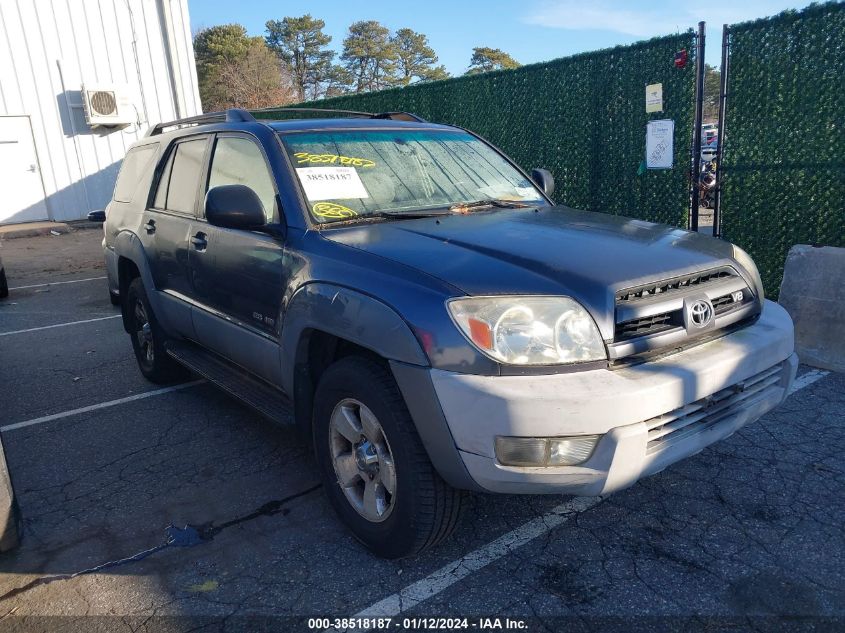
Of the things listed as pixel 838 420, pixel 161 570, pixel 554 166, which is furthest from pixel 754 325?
pixel 554 166

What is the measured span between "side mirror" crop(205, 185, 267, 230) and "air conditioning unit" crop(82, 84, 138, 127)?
14898 mm

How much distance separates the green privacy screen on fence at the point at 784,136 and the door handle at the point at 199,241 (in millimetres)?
5282

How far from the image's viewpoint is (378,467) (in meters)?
2.80

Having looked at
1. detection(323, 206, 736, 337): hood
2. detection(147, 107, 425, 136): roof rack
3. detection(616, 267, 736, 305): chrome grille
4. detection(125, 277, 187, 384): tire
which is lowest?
detection(125, 277, 187, 384): tire

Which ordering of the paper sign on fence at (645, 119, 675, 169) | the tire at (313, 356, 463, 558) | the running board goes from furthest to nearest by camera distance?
the paper sign on fence at (645, 119, 675, 169) → the running board → the tire at (313, 356, 463, 558)

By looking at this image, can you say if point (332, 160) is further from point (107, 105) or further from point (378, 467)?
point (107, 105)

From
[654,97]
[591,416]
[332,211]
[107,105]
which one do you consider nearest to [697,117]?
[654,97]

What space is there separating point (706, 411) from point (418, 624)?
4.50 feet

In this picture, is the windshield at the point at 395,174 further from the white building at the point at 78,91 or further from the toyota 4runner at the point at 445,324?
the white building at the point at 78,91

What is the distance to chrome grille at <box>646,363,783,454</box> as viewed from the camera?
2.47m

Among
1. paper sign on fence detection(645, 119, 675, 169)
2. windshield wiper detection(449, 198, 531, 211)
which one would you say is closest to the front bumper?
windshield wiper detection(449, 198, 531, 211)

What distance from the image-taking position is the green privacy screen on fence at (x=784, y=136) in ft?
19.9

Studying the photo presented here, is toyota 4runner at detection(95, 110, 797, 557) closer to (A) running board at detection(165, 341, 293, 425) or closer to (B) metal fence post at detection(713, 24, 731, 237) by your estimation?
(A) running board at detection(165, 341, 293, 425)

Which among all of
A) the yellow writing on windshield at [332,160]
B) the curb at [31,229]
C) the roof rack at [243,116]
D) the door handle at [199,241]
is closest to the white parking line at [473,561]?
the yellow writing on windshield at [332,160]
